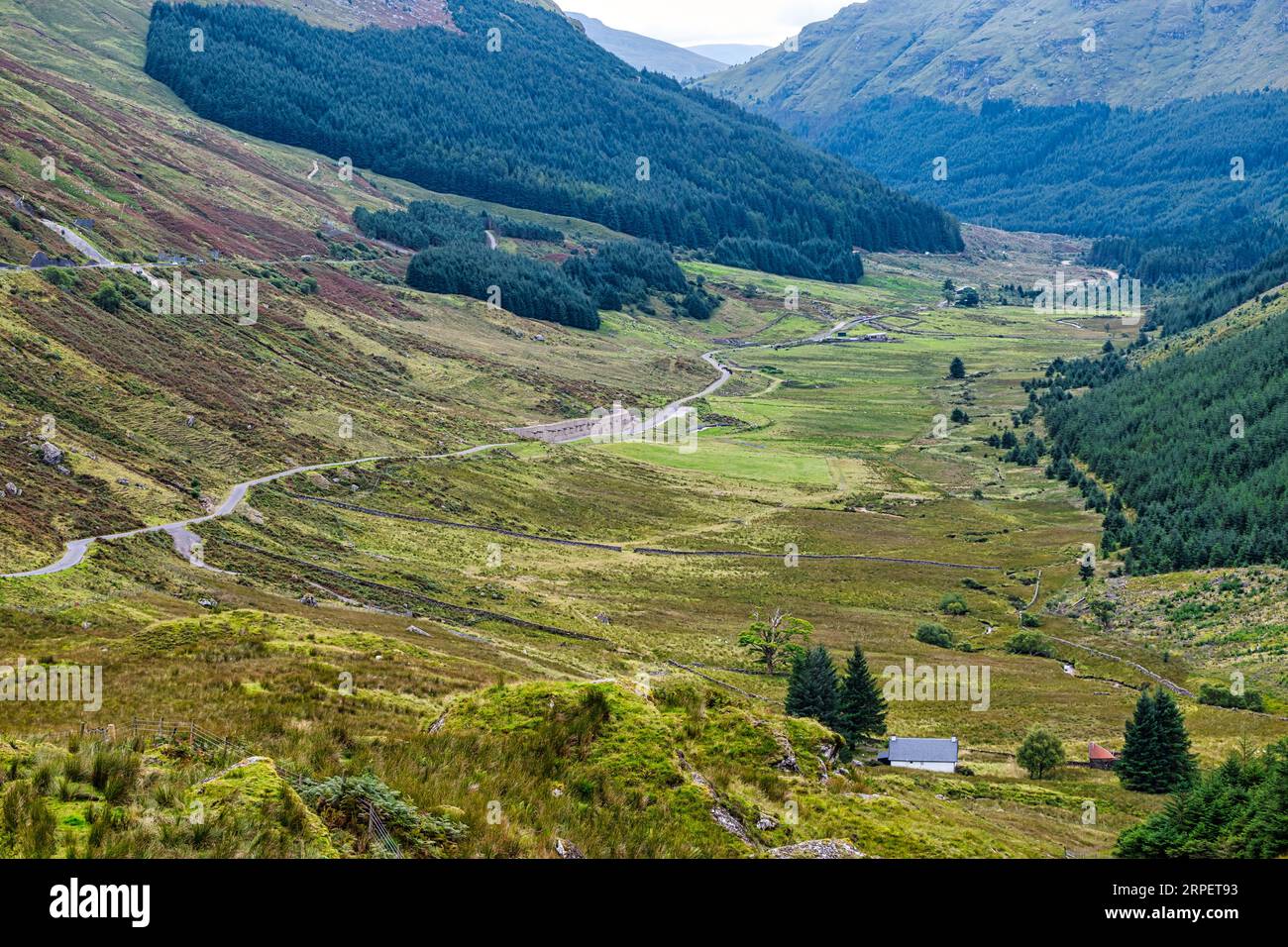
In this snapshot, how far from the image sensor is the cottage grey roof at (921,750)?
187 feet

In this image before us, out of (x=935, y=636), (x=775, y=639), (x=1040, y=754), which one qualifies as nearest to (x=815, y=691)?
(x=1040, y=754)

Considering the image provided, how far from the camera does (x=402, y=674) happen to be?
38125 millimetres

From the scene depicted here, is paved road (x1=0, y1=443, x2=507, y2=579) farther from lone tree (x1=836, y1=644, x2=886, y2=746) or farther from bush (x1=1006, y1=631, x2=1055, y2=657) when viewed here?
bush (x1=1006, y1=631, x2=1055, y2=657)

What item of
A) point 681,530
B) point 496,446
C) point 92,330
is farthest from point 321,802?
point 496,446

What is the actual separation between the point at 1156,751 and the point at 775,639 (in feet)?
108

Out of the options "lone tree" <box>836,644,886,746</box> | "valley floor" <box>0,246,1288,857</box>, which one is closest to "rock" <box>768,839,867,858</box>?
"valley floor" <box>0,246,1288,857</box>

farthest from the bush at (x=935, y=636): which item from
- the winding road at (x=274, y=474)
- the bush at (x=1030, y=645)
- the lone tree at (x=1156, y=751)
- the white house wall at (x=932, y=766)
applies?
the winding road at (x=274, y=474)

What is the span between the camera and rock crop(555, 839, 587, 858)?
1581 centimetres

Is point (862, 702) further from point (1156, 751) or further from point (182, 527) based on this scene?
point (182, 527)

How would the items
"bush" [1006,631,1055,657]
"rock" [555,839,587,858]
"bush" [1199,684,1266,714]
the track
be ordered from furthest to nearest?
the track, "bush" [1006,631,1055,657], "bush" [1199,684,1266,714], "rock" [555,839,587,858]

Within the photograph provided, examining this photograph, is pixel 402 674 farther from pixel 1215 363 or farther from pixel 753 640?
pixel 1215 363

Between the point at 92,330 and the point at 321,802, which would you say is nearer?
the point at 321,802

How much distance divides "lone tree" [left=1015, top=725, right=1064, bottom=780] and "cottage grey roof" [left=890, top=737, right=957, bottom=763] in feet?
12.2

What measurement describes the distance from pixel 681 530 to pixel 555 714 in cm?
10677
